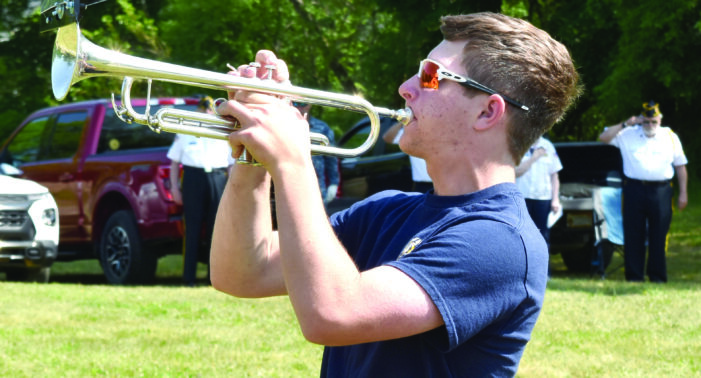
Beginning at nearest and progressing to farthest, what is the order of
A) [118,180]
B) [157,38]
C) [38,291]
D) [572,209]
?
[38,291]
[118,180]
[572,209]
[157,38]

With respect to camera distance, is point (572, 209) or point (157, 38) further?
point (157, 38)

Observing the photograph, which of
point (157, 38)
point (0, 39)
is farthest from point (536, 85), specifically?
point (0, 39)

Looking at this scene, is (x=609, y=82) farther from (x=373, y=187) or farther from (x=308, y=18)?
(x=308, y=18)

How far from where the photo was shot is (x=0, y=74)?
26.2 metres

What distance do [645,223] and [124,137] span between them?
5.46 m

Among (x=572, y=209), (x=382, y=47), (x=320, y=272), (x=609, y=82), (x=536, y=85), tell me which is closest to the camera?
(x=320, y=272)

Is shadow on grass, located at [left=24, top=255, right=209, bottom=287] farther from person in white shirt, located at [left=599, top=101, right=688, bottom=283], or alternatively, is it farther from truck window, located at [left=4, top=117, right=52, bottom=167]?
person in white shirt, located at [left=599, top=101, right=688, bottom=283]

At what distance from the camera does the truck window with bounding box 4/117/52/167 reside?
37.8 ft

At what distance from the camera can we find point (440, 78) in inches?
101

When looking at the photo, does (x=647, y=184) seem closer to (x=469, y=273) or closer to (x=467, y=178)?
(x=467, y=178)

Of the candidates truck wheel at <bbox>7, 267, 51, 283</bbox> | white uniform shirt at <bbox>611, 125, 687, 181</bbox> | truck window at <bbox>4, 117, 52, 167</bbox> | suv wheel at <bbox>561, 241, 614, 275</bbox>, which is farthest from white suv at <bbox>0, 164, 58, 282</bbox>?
suv wheel at <bbox>561, 241, 614, 275</bbox>

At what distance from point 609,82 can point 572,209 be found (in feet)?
23.0

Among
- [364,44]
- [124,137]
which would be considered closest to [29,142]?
[124,137]

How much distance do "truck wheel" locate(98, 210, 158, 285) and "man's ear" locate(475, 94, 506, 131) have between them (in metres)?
8.18
